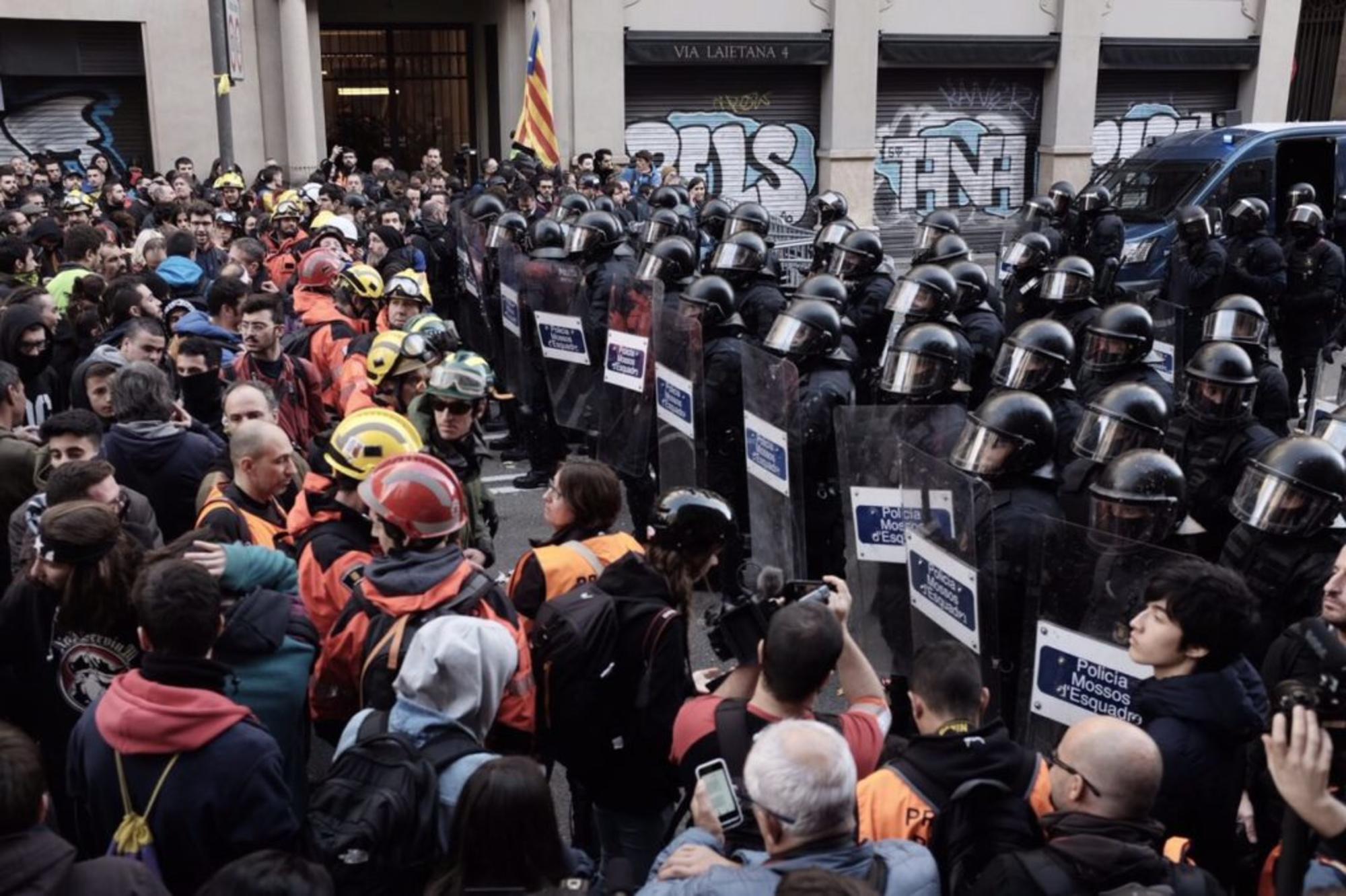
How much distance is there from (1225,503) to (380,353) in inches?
140

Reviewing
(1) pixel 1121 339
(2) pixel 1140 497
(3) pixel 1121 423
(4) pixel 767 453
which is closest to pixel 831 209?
(1) pixel 1121 339

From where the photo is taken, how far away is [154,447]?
181 inches

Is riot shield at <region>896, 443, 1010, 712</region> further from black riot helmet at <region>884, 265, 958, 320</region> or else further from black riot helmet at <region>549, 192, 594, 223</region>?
black riot helmet at <region>549, 192, 594, 223</region>

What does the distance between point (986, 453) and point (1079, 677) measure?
3.12 feet

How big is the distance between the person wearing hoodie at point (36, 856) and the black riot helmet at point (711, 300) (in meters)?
A: 4.59

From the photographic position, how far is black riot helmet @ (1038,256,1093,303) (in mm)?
7621

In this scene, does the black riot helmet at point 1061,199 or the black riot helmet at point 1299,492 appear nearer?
the black riot helmet at point 1299,492

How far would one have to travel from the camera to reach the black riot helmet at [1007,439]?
14.1 ft

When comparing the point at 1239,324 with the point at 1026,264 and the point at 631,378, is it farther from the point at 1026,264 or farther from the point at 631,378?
the point at 631,378

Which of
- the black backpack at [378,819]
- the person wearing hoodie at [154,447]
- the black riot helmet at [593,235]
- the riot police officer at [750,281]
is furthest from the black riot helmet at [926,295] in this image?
the black backpack at [378,819]

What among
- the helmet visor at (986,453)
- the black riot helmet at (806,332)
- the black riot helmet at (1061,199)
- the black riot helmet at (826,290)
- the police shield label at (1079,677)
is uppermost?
the black riot helmet at (1061,199)

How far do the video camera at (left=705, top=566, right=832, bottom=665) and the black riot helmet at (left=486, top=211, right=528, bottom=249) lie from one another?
19.8 ft

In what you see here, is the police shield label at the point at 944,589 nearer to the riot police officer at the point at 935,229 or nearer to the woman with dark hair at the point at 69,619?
the woman with dark hair at the point at 69,619

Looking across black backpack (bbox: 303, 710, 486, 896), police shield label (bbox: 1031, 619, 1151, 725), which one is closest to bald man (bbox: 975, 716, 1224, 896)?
police shield label (bbox: 1031, 619, 1151, 725)
